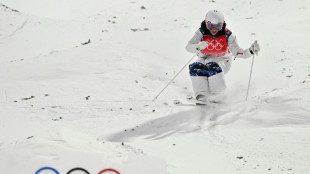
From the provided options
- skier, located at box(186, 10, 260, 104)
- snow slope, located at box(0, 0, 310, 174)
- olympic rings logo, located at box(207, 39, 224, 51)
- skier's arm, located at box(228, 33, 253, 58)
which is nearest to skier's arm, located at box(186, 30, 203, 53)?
skier, located at box(186, 10, 260, 104)

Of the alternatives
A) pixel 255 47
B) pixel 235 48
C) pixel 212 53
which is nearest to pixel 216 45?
pixel 212 53

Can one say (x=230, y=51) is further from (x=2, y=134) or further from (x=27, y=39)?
(x=27, y=39)

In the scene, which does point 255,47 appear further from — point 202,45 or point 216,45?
point 202,45

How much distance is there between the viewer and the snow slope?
4074mm

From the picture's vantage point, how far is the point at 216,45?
642cm

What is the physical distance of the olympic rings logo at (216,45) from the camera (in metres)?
6.40

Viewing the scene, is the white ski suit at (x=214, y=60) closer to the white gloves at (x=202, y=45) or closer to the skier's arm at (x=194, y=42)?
the skier's arm at (x=194, y=42)

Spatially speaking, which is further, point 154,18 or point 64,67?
point 154,18

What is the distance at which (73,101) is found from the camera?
6.23m

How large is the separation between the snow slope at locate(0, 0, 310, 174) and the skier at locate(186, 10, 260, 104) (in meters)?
0.30

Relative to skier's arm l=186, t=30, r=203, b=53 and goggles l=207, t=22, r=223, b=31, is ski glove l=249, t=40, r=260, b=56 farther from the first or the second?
skier's arm l=186, t=30, r=203, b=53

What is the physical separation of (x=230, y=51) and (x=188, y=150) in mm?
2467

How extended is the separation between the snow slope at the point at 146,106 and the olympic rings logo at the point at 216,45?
2.87ft

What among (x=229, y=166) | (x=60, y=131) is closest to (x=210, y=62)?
(x=229, y=166)
